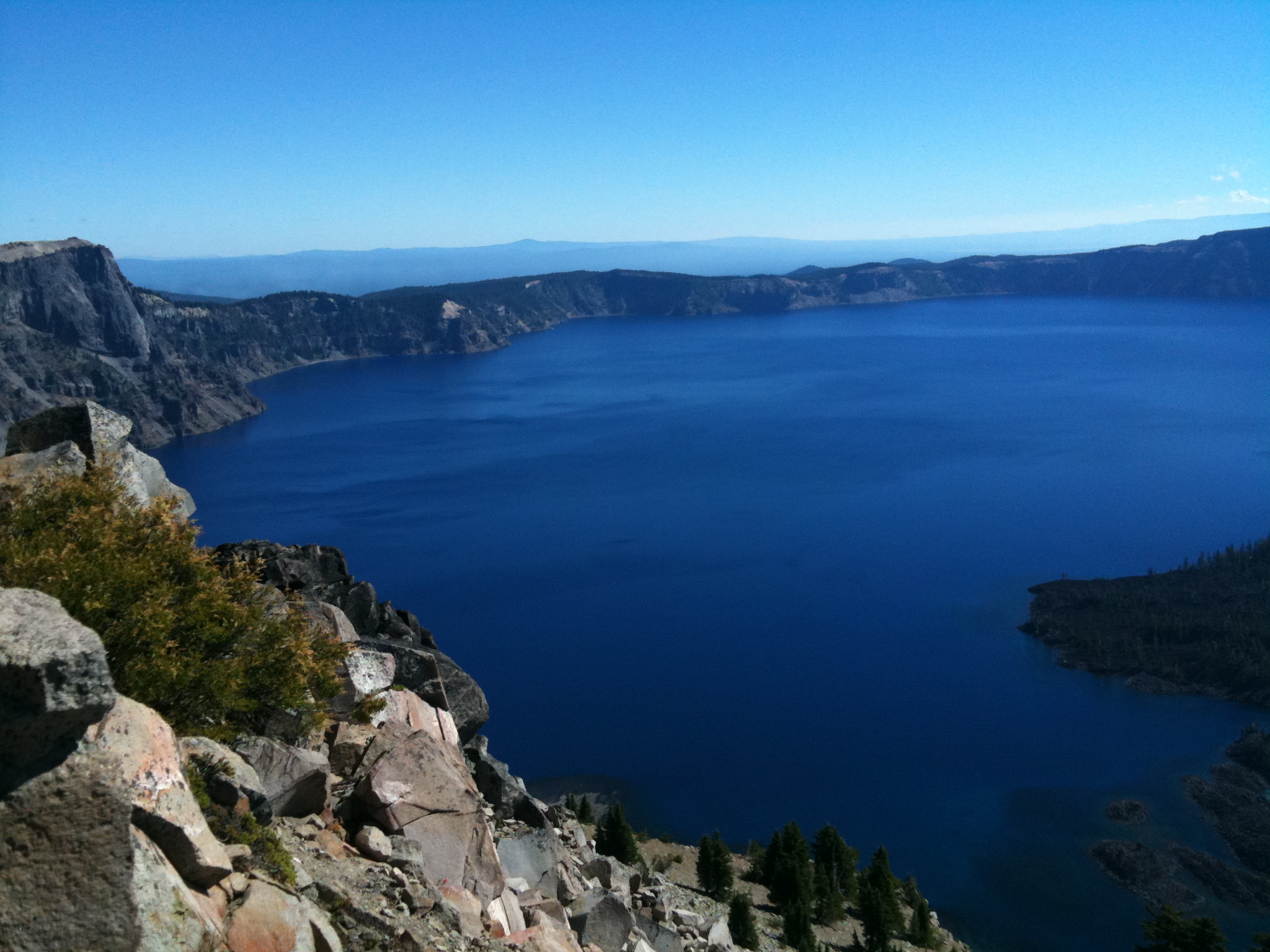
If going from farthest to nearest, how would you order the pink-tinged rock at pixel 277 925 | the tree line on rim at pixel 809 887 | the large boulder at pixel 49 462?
the tree line on rim at pixel 809 887 → the large boulder at pixel 49 462 → the pink-tinged rock at pixel 277 925

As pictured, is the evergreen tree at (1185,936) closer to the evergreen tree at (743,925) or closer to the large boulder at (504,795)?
the evergreen tree at (743,925)

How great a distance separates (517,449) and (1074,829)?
95148 millimetres

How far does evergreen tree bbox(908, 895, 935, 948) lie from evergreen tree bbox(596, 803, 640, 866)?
34.1 ft

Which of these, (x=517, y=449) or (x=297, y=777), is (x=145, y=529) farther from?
(x=517, y=449)

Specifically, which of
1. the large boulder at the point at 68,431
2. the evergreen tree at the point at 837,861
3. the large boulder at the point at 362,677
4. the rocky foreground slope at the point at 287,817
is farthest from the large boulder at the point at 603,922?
the evergreen tree at the point at 837,861

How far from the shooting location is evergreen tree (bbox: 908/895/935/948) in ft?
116

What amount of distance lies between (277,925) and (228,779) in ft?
7.91

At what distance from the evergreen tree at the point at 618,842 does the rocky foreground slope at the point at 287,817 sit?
9.94 meters

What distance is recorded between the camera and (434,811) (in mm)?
15969

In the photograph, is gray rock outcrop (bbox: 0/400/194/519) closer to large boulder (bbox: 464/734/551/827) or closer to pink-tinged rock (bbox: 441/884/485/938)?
large boulder (bbox: 464/734/551/827)

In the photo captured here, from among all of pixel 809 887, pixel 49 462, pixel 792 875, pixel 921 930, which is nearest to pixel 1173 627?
pixel 921 930

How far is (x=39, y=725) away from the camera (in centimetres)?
871

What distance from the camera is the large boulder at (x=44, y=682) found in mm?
8500

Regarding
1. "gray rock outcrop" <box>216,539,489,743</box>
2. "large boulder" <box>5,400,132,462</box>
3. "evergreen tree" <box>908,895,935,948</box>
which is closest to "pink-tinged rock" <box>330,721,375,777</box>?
"gray rock outcrop" <box>216,539,489,743</box>
